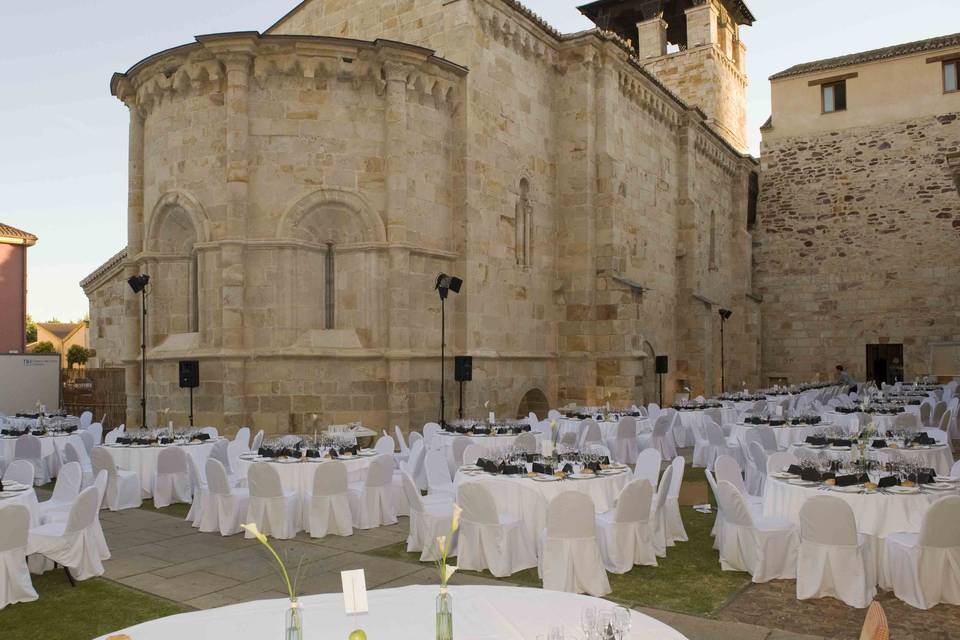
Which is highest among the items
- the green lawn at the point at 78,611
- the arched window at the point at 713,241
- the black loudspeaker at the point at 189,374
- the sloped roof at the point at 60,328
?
the arched window at the point at 713,241

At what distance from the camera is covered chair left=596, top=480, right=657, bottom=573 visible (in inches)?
269

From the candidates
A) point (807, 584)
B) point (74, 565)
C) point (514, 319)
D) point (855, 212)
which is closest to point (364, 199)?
point (514, 319)

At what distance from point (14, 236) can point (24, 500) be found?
81.2 ft

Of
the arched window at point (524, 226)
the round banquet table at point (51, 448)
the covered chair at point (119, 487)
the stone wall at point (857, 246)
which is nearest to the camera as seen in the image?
the covered chair at point (119, 487)

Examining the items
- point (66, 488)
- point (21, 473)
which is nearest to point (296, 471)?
point (66, 488)

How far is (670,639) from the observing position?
3.06 meters

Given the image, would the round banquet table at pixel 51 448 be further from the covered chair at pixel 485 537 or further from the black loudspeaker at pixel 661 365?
the black loudspeaker at pixel 661 365

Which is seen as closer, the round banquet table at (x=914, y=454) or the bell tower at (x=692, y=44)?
the round banquet table at (x=914, y=454)

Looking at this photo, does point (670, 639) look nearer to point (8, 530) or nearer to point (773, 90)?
point (8, 530)

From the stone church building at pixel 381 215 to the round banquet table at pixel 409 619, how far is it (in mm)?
10765

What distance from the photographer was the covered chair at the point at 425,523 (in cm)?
724

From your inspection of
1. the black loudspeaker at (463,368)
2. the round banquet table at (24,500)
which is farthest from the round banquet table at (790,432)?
the round banquet table at (24,500)

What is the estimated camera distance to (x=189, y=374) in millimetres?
13586

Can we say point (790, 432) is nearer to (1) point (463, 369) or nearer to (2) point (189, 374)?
(1) point (463, 369)
